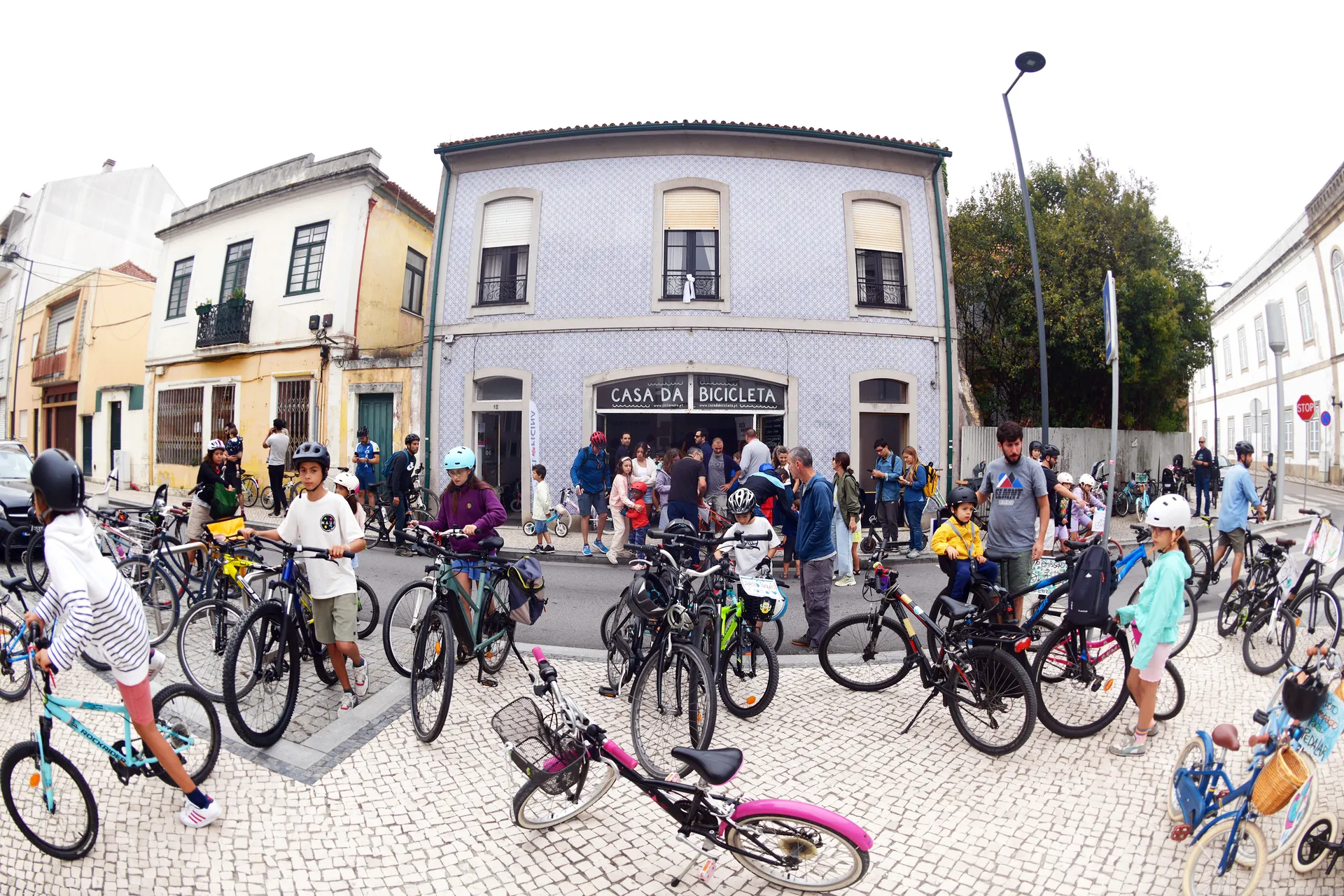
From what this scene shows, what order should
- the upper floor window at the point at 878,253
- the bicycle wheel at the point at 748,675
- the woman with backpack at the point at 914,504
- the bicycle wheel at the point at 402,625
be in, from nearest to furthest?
1. the bicycle wheel at the point at 748,675
2. the bicycle wheel at the point at 402,625
3. the woman with backpack at the point at 914,504
4. the upper floor window at the point at 878,253

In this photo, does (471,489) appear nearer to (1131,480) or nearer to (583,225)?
(583,225)

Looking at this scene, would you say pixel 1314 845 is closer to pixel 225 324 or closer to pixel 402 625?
pixel 402 625

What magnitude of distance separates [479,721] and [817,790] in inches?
86.0

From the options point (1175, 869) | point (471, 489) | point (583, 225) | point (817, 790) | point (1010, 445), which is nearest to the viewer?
point (1175, 869)

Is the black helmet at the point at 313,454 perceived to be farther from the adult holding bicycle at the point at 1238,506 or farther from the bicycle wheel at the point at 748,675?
the adult holding bicycle at the point at 1238,506

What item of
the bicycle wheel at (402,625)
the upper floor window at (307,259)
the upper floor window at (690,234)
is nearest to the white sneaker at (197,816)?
the bicycle wheel at (402,625)

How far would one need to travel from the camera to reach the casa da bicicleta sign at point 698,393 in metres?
13.4

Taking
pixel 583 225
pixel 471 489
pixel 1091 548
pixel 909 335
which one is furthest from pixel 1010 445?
pixel 583 225

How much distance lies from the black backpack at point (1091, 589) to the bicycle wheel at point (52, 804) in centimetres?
518

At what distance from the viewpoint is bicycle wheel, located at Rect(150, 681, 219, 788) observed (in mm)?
3225

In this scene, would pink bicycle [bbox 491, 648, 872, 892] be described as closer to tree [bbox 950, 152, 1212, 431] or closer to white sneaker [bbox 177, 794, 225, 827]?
white sneaker [bbox 177, 794, 225, 827]

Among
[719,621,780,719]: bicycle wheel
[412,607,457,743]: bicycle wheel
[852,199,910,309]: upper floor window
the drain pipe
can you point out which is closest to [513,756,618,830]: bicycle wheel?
[412,607,457,743]: bicycle wheel

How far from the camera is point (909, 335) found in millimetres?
13828

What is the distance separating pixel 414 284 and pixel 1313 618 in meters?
18.5
